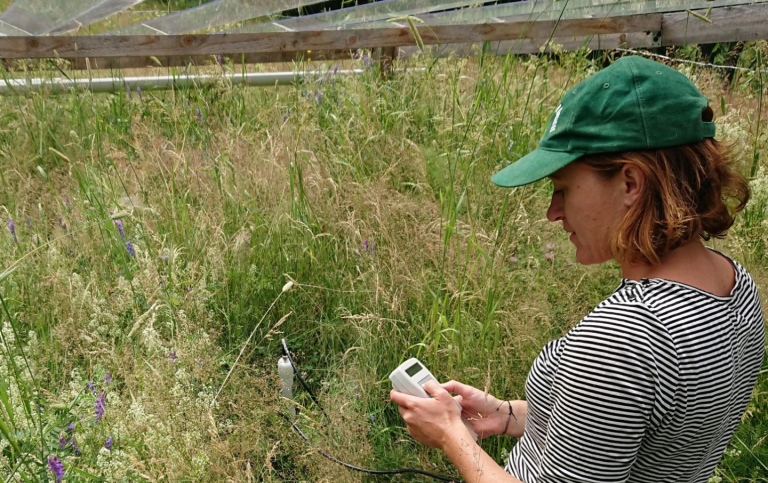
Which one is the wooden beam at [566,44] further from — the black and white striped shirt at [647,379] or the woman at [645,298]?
the black and white striped shirt at [647,379]

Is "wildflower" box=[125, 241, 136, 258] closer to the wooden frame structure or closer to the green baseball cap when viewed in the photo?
the green baseball cap

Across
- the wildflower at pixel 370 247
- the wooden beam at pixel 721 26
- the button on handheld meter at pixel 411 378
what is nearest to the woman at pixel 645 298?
the button on handheld meter at pixel 411 378

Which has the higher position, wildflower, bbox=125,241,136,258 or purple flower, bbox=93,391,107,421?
wildflower, bbox=125,241,136,258

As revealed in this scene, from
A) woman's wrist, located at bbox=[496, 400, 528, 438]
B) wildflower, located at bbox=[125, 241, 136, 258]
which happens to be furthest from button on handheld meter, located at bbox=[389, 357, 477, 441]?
wildflower, located at bbox=[125, 241, 136, 258]

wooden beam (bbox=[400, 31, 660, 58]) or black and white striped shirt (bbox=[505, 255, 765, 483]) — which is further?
wooden beam (bbox=[400, 31, 660, 58])

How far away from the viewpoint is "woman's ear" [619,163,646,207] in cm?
130

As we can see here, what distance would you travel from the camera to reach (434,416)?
1.60m

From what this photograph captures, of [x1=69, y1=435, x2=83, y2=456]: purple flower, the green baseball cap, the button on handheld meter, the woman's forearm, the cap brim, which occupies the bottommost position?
[x1=69, y1=435, x2=83, y2=456]: purple flower

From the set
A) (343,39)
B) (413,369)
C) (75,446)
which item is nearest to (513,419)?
(413,369)

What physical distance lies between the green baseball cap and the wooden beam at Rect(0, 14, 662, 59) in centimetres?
325

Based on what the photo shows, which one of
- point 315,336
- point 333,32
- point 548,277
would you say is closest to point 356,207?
point 315,336

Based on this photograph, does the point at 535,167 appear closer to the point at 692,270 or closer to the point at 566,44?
the point at 692,270

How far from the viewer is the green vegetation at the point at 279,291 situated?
194cm

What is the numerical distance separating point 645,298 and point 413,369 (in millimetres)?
647
